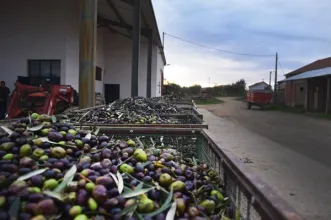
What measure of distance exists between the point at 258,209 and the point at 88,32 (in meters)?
8.23

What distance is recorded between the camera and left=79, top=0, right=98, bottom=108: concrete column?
8.70 meters


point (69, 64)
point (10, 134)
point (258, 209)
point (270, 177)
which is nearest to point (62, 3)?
→ point (69, 64)

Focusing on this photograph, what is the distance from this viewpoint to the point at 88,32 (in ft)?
28.6

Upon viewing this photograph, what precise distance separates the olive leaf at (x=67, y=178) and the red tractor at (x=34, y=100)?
8070 millimetres

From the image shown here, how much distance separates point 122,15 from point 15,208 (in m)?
19.2

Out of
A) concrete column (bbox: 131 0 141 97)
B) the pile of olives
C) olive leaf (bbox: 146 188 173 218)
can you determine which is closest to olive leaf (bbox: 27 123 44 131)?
the pile of olives

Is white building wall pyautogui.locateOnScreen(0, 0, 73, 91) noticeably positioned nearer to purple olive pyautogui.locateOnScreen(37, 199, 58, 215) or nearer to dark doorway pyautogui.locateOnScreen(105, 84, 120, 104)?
dark doorway pyautogui.locateOnScreen(105, 84, 120, 104)

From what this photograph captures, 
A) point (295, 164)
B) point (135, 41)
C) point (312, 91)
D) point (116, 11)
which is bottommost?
point (295, 164)

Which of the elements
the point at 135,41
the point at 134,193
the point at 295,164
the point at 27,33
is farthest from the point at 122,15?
the point at 134,193

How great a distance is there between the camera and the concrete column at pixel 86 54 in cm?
870

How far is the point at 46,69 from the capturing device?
15.6 metres

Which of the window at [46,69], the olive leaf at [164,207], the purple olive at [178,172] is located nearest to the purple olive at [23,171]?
the olive leaf at [164,207]

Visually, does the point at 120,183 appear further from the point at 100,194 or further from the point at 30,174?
the point at 30,174

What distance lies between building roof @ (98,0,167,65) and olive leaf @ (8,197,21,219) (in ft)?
50.8
